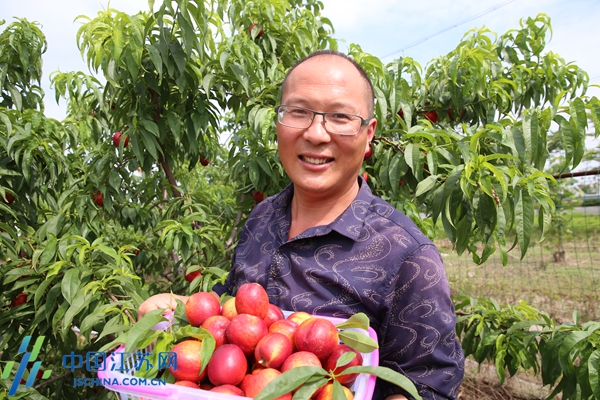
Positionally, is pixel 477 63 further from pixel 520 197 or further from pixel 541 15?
pixel 520 197

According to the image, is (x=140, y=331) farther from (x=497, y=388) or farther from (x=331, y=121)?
(x=497, y=388)

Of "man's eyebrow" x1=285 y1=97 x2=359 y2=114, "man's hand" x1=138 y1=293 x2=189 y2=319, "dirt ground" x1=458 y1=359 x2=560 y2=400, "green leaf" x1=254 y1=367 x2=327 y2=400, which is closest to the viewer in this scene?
"green leaf" x1=254 y1=367 x2=327 y2=400

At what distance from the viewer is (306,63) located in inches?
56.1

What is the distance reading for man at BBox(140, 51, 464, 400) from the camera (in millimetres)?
1226

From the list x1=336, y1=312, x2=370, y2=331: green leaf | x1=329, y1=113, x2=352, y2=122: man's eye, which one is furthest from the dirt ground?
x1=329, y1=113, x2=352, y2=122: man's eye

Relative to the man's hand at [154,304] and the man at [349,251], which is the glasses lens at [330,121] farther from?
the man's hand at [154,304]

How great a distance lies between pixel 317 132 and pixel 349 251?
41 centimetres

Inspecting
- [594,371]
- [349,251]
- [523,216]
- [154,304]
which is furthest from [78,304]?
[594,371]

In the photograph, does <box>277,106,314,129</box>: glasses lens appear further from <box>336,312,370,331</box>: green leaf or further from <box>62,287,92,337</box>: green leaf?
<box>62,287,92,337</box>: green leaf

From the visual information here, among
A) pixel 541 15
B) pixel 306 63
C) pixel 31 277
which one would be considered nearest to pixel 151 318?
pixel 306 63

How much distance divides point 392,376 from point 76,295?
1.54 m

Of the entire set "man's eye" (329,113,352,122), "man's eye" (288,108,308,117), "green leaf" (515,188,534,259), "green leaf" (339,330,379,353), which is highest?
"man's eye" (288,108,308,117)

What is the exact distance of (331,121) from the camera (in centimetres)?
137

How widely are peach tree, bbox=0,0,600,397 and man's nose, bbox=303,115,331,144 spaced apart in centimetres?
64
